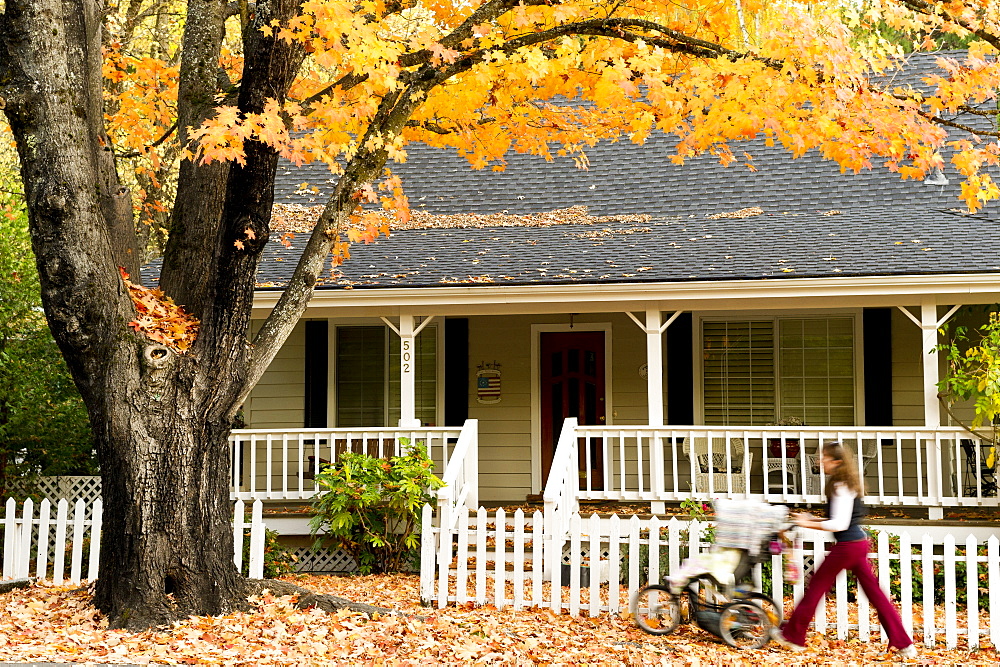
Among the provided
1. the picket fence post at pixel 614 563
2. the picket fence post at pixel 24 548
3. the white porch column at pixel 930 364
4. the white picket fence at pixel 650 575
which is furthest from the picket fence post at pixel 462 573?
the white porch column at pixel 930 364

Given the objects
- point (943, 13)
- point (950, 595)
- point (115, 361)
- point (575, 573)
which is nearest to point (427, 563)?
point (575, 573)

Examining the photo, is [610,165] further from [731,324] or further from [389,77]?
[389,77]

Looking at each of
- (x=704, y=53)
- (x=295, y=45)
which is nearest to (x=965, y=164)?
(x=704, y=53)

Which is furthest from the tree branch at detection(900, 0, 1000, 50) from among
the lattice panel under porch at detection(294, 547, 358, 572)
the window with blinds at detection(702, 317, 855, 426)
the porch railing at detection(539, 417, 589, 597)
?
the lattice panel under porch at detection(294, 547, 358, 572)

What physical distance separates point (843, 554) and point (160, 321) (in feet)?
16.6

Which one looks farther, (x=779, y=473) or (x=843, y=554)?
(x=779, y=473)

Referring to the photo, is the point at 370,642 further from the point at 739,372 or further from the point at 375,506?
the point at 739,372

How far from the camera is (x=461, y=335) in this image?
1377cm

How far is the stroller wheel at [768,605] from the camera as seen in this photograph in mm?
7199

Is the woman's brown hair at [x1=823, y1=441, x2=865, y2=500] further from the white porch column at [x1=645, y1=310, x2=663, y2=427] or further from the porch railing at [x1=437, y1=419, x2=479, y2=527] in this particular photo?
the white porch column at [x1=645, y1=310, x2=663, y2=427]

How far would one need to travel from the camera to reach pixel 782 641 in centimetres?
720

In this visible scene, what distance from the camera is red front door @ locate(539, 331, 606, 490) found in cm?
1379

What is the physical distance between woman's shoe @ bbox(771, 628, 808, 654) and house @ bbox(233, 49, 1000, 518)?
3.19m

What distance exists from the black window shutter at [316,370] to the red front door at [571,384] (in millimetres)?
2974
